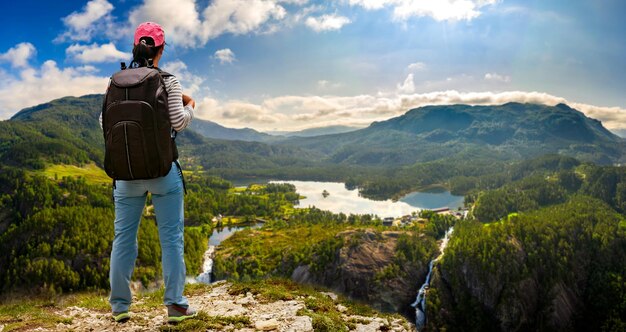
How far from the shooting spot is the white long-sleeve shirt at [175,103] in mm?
5754

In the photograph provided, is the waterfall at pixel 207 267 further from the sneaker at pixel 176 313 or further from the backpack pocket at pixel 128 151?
the backpack pocket at pixel 128 151

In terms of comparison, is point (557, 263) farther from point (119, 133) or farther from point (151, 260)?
point (119, 133)

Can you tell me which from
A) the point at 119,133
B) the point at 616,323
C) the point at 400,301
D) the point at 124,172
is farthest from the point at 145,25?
the point at 616,323

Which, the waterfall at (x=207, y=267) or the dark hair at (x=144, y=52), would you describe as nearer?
the dark hair at (x=144, y=52)

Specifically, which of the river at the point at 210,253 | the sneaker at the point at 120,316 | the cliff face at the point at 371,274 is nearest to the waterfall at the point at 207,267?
the river at the point at 210,253

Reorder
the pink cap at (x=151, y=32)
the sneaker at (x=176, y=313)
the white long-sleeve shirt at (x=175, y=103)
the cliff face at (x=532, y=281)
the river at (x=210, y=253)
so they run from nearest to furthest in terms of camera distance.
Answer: the white long-sleeve shirt at (x=175, y=103), the pink cap at (x=151, y=32), the sneaker at (x=176, y=313), the cliff face at (x=532, y=281), the river at (x=210, y=253)

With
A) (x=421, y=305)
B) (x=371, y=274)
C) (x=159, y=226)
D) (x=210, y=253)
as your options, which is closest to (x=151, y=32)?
(x=159, y=226)

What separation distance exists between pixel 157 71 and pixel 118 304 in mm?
4354

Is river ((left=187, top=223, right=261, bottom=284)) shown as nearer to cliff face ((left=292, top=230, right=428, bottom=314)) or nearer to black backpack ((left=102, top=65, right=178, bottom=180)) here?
cliff face ((left=292, top=230, right=428, bottom=314))

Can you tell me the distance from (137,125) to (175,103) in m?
0.72

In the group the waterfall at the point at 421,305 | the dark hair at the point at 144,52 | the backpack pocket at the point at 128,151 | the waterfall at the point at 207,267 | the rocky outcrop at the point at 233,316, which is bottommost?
the waterfall at the point at 421,305

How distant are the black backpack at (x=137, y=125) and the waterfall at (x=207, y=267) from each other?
72.9m

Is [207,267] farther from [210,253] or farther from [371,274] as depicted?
[371,274]

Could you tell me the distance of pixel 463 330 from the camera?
70688 millimetres
